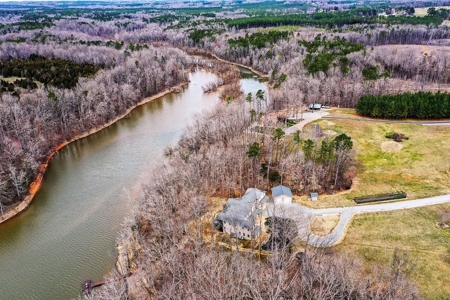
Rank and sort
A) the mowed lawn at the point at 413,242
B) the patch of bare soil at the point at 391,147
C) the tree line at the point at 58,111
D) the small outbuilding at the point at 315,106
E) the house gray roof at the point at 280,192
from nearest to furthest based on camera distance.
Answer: the mowed lawn at the point at 413,242 → the house gray roof at the point at 280,192 → the tree line at the point at 58,111 → the patch of bare soil at the point at 391,147 → the small outbuilding at the point at 315,106

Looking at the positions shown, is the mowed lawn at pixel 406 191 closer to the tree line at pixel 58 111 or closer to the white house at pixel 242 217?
the white house at pixel 242 217

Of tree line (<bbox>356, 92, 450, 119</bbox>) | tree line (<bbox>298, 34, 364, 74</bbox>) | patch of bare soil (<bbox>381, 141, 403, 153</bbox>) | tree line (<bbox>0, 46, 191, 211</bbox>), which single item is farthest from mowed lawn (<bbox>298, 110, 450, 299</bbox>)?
tree line (<bbox>0, 46, 191, 211</bbox>)

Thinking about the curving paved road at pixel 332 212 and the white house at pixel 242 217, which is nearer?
the curving paved road at pixel 332 212

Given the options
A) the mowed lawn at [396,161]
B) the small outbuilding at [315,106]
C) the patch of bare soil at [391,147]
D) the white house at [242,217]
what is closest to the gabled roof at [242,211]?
the white house at [242,217]

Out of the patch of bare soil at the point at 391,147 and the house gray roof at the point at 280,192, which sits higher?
the house gray roof at the point at 280,192

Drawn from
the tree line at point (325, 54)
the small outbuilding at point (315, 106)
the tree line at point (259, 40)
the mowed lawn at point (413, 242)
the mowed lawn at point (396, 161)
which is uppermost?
the tree line at point (259, 40)

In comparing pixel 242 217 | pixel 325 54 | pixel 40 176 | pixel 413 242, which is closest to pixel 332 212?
pixel 413 242

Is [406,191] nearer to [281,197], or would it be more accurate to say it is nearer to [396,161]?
[396,161]
